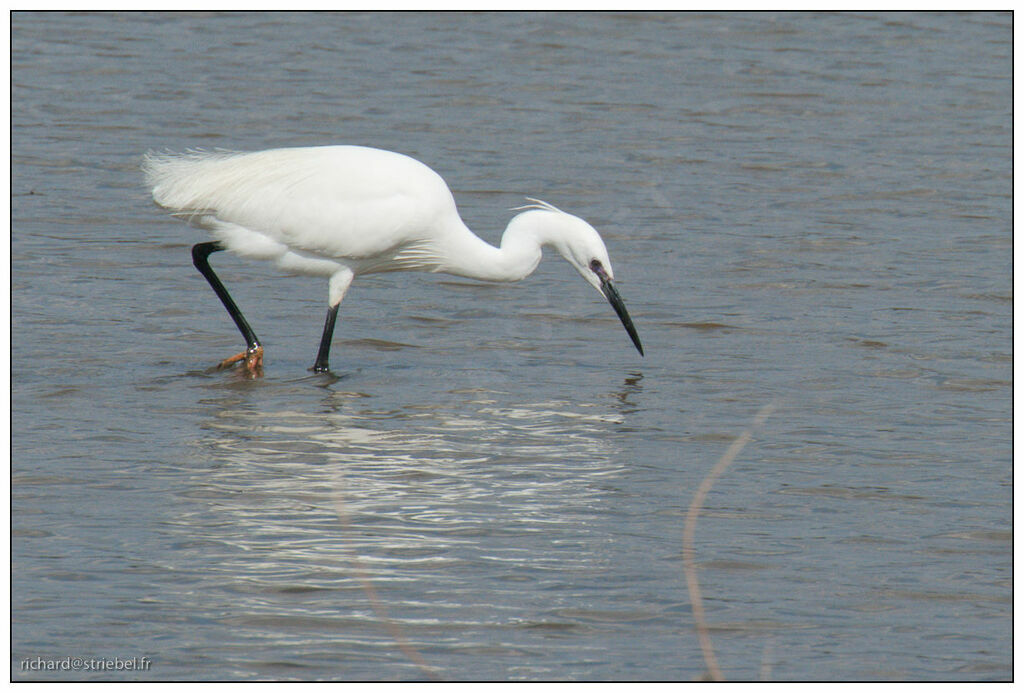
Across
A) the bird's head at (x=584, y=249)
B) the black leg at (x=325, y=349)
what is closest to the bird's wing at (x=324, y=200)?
the black leg at (x=325, y=349)

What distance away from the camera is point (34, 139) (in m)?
12.9

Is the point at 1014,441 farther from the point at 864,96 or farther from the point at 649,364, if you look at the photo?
the point at 864,96

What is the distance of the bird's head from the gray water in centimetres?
29

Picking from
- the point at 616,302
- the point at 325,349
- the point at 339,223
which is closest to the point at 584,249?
the point at 616,302

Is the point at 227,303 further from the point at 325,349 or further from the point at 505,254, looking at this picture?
the point at 505,254

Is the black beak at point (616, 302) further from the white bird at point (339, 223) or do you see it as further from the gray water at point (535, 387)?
the gray water at point (535, 387)

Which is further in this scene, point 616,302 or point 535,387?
point 616,302

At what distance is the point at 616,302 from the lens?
872cm

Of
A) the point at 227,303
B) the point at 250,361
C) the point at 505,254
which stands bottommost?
the point at 250,361

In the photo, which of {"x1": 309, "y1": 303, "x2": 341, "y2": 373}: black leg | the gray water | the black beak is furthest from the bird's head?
{"x1": 309, "y1": 303, "x2": 341, "y2": 373}: black leg

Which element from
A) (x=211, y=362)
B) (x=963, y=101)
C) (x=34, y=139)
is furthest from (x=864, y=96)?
(x=211, y=362)

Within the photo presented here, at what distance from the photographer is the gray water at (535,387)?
5254 mm

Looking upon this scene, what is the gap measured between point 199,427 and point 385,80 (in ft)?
27.0

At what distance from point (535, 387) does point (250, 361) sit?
136cm
